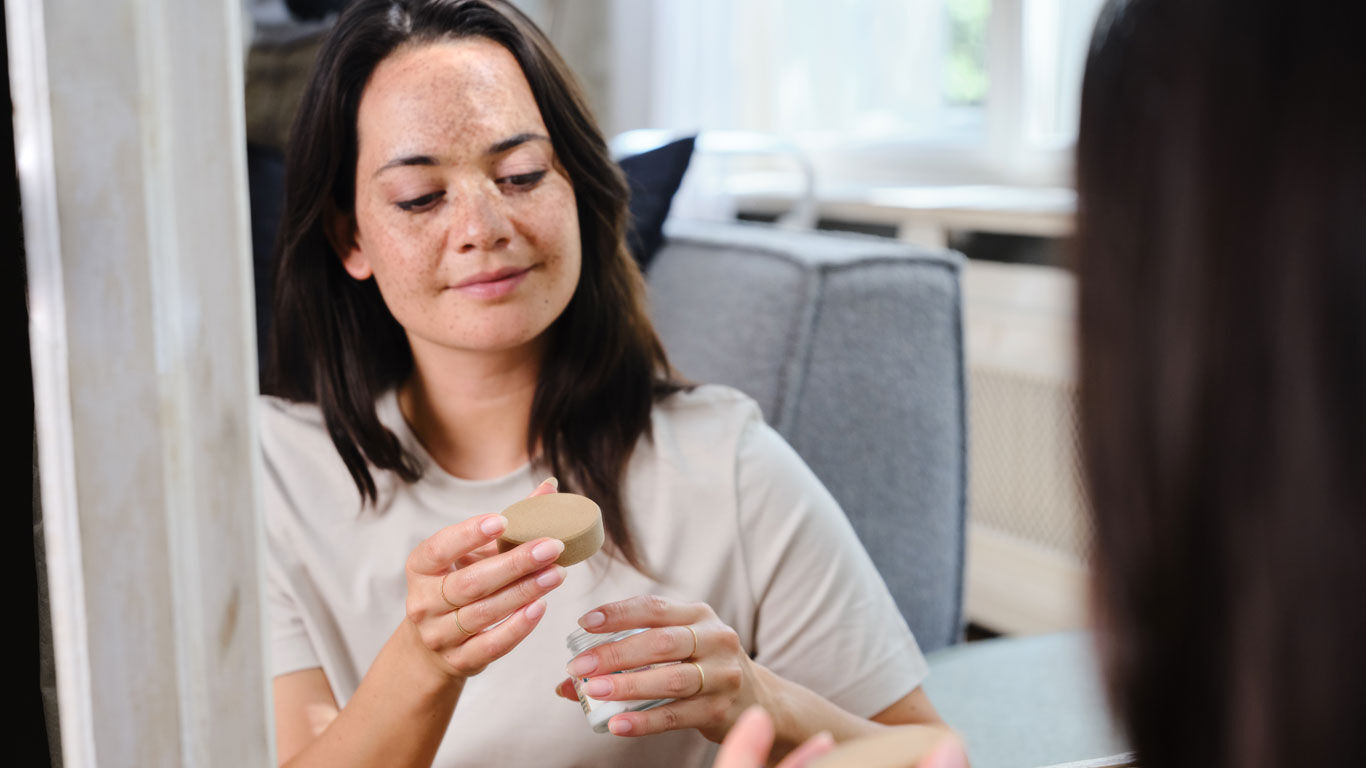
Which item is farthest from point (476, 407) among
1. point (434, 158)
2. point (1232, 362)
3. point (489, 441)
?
point (1232, 362)

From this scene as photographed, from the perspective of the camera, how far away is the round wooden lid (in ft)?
1.37

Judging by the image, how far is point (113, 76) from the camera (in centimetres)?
31

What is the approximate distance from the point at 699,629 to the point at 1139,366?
8.0 inches

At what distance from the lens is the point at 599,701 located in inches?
16.4

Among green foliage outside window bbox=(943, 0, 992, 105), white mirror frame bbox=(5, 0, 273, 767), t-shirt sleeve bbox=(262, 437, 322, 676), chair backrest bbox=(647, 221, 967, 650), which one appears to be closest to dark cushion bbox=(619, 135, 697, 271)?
chair backrest bbox=(647, 221, 967, 650)

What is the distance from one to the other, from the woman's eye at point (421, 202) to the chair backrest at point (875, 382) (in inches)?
6.4

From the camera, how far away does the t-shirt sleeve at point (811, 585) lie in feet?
1.74

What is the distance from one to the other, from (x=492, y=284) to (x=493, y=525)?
128 mm

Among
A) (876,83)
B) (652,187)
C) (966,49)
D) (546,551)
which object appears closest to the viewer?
(546,551)

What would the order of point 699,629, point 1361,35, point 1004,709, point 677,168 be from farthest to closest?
1. point 677,168
2. point 1004,709
3. point 699,629
4. point 1361,35

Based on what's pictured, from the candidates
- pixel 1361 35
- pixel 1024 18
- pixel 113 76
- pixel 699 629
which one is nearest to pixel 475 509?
pixel 699 629

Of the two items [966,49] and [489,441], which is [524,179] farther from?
[966,49]

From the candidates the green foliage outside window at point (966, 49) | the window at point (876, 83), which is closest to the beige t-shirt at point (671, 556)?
the window at point (876, 83)

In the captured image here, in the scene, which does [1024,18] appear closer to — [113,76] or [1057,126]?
[1057,126]
